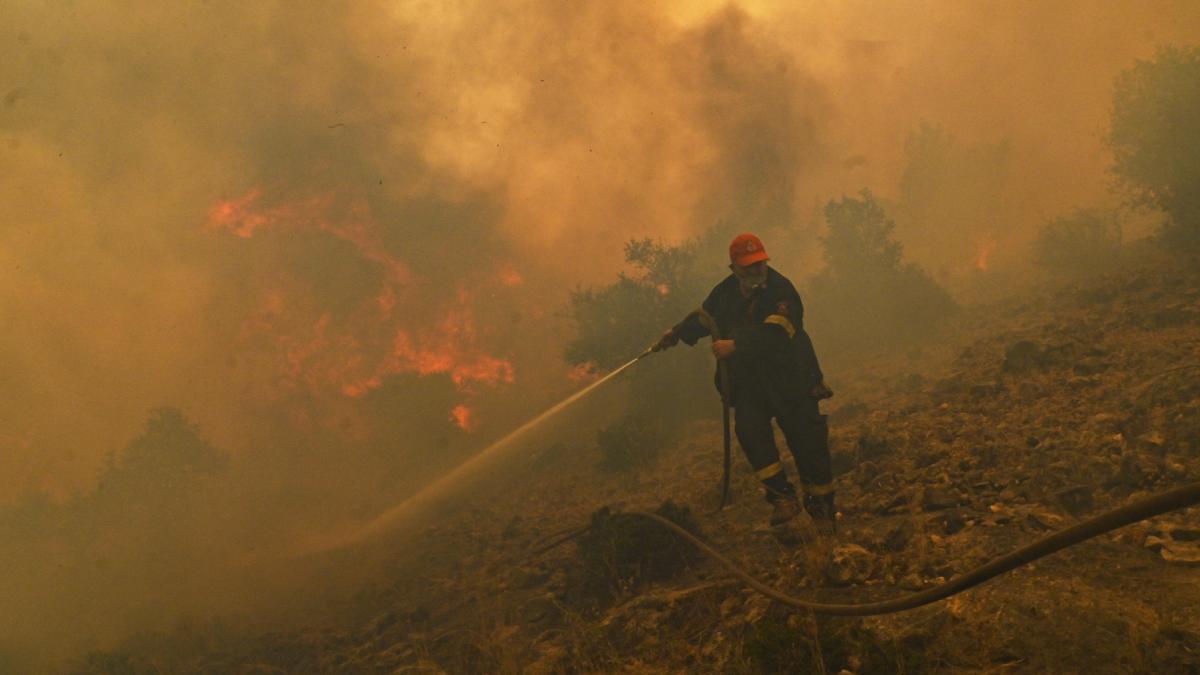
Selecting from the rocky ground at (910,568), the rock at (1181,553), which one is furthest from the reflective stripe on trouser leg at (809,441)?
the rock at (1181,553)

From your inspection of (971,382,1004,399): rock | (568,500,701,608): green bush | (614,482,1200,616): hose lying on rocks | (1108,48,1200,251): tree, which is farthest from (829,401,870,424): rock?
(1108,48,1200,251): tree

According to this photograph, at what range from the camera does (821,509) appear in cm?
529

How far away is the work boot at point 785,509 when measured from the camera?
546 cm

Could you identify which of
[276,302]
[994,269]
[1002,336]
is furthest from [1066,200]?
[276,302]

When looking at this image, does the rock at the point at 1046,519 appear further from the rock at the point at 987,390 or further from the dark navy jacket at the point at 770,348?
the rock at the point at 987,390

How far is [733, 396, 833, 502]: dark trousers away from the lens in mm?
5301

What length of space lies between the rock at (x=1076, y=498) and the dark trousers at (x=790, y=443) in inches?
65.2

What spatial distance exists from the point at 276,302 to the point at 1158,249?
74805 millimetres

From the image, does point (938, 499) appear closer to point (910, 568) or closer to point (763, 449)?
point (910, 568)

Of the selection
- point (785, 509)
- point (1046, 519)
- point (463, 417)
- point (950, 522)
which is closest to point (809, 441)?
point (785, 509)

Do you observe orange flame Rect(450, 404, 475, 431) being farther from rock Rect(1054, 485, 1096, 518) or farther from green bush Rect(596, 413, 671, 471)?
rock Rect(1054, 485, 1096, 518)

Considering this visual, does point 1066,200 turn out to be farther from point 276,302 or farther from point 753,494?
point 276,302

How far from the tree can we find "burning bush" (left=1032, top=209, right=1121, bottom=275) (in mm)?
2570

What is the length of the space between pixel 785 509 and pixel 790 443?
65 centimetres
